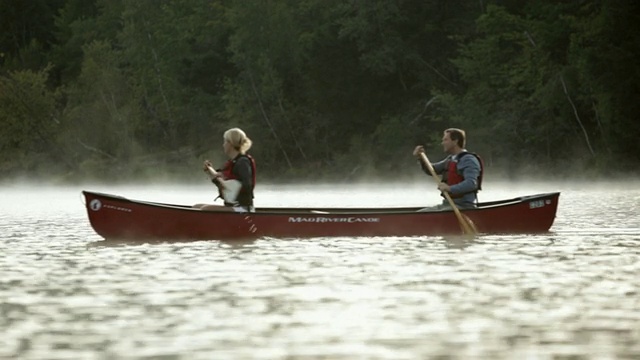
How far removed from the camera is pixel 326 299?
971 cm

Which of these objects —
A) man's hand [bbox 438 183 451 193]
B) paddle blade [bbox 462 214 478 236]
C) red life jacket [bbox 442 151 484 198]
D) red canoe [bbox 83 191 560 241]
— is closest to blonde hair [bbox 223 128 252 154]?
red canoe [bbox 83 191 560 241]

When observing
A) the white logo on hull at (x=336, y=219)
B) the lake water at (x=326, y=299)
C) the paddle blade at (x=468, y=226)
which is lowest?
the lake water at (x=326, y=299)

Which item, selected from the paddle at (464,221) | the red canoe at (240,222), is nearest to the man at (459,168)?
the paddle at (464,221)

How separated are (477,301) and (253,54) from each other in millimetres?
51248

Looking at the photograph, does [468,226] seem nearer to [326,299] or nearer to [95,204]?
[95,204]

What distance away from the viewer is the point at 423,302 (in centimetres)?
948

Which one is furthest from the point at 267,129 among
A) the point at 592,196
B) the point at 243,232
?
the point at 243,232

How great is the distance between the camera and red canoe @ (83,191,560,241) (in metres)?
15.9

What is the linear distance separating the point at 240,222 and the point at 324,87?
42.3 meters

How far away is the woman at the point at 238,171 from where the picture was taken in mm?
15695

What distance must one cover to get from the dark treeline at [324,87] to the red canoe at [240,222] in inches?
1059

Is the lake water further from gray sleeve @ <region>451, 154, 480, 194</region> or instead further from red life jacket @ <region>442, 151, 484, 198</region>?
red life jacket @ <region>442, 151, 484, 198</region>

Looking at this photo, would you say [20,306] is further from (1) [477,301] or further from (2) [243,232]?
(2) [243,232]

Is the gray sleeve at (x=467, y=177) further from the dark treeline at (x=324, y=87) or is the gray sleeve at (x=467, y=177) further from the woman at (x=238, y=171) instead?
the dark treeline at (x=324, y=87)
